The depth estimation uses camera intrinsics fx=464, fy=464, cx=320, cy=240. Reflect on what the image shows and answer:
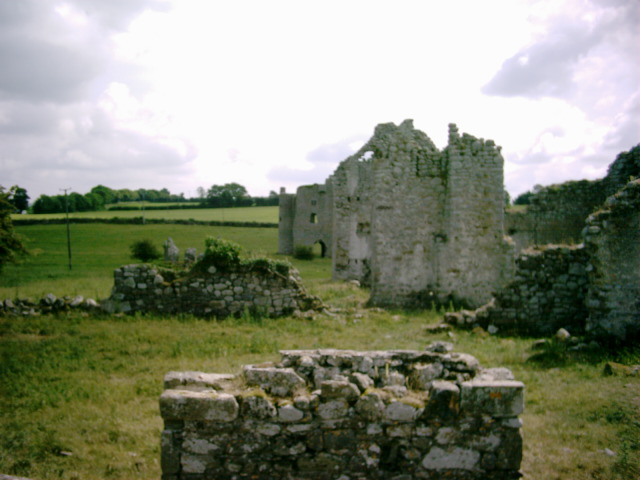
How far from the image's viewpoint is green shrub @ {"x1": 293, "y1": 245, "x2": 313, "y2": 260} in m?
43.2

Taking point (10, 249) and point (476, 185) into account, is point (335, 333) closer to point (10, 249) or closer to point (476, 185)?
point (476, 185)

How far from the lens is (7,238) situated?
1741 cm

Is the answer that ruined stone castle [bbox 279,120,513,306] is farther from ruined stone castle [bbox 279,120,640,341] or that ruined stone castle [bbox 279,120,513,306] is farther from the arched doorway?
the arched doorway

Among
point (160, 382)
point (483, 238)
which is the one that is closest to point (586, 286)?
point (483, 238)

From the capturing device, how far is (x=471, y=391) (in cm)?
426

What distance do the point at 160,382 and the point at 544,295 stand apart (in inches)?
353

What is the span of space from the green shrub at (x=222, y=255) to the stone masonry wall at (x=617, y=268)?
29.8 ft

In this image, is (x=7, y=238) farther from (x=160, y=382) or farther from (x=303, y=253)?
(x=303, y=253)

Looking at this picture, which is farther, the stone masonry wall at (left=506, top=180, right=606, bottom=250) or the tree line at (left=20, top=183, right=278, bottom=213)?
the tree line at (left=20, top=183, right=278, bottom=213)

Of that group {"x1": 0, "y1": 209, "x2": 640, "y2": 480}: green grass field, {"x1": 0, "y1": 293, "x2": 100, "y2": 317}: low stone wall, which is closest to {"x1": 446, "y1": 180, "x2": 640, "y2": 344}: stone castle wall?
{"x1": 0, "y1": 209, "x2": 640, "y2": 480}: green grass field

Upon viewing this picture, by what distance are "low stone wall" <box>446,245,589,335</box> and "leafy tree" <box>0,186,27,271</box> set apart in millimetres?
16893

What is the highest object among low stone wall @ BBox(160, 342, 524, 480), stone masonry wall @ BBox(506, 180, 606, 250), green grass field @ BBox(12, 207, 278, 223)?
green grass field @ BBox(12, 207, 278, 223)

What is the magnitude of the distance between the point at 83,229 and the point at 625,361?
52639mm

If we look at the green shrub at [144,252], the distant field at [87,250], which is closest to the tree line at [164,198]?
the distant field at [87,250]
